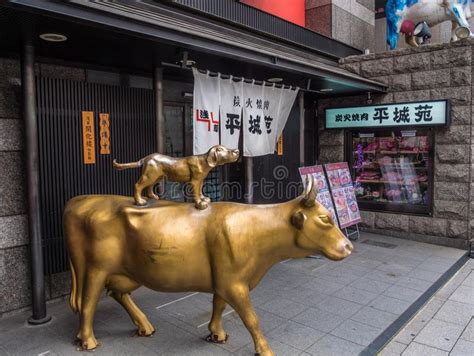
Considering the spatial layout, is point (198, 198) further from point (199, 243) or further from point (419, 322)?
point (419, 322)

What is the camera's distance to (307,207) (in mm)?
3750

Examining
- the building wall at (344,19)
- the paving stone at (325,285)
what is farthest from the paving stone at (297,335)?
the building wall at (344,19)

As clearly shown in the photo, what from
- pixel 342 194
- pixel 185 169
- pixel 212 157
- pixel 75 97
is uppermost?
pixel 75 97

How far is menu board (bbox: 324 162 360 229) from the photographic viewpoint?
8375mm

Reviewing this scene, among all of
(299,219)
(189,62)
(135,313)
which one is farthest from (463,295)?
(189,62)

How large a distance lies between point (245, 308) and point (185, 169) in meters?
1.47

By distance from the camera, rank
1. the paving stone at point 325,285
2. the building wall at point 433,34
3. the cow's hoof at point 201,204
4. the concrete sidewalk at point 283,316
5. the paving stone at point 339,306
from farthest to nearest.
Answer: the building wall at point 433,34
the paving stone at point 325,285
the paving stone at point 339,306
the concrete sidewalk at point 283,316
the cow's hoof at point 201,204

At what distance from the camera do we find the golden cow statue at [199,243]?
3684 millimetres

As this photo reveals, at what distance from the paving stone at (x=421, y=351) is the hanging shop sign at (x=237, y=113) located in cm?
386

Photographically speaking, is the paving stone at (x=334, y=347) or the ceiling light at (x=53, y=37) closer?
the paving stone at (x=334, y=347)

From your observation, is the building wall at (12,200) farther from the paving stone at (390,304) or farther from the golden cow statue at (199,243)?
the paving stone at (390,304)

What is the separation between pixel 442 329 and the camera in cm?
479

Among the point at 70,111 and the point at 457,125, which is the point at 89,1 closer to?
the point at 70,111

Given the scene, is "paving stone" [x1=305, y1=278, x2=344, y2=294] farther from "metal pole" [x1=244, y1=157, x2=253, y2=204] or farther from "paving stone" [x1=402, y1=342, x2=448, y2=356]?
"metal pole" [x1=244, y1=157, x2=253, y2=204]
